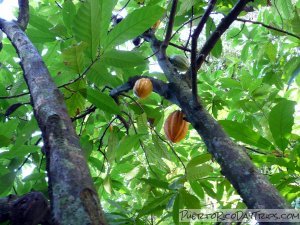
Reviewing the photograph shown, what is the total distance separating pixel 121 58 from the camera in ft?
4.09

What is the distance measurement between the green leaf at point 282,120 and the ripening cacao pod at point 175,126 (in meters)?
0.62

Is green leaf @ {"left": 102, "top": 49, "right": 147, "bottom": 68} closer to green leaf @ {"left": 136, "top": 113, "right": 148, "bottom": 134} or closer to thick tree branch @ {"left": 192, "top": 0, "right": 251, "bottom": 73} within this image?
thick tree branch @ {"left": 192, "top": 0, "right": 251, "bottom": 73}

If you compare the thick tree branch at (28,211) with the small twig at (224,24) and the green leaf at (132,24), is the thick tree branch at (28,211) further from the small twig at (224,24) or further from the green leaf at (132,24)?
the small twig at (224,24)

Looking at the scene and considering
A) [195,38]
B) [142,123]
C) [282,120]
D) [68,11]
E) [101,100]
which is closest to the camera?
[195,38]

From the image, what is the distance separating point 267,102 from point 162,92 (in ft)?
3.20

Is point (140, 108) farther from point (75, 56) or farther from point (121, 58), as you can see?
point (75, 56)

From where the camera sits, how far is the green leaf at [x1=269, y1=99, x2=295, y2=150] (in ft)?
3.98

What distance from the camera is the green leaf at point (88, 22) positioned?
1005 mm

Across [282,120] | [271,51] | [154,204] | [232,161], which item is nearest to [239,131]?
[282,120]

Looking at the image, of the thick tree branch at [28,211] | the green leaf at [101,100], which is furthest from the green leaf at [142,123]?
the thick tree branch at [28,211]

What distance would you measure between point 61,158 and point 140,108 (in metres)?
1.38

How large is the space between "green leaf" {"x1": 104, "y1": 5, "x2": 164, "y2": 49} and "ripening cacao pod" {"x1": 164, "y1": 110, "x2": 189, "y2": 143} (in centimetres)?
74

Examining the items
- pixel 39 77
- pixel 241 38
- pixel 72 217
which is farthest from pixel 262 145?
pixel 241 38

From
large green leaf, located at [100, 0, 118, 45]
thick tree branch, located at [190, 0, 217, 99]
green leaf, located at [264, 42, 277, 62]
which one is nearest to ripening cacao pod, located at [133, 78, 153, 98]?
thick tree branch, located at [190, 0, 217, 99]
